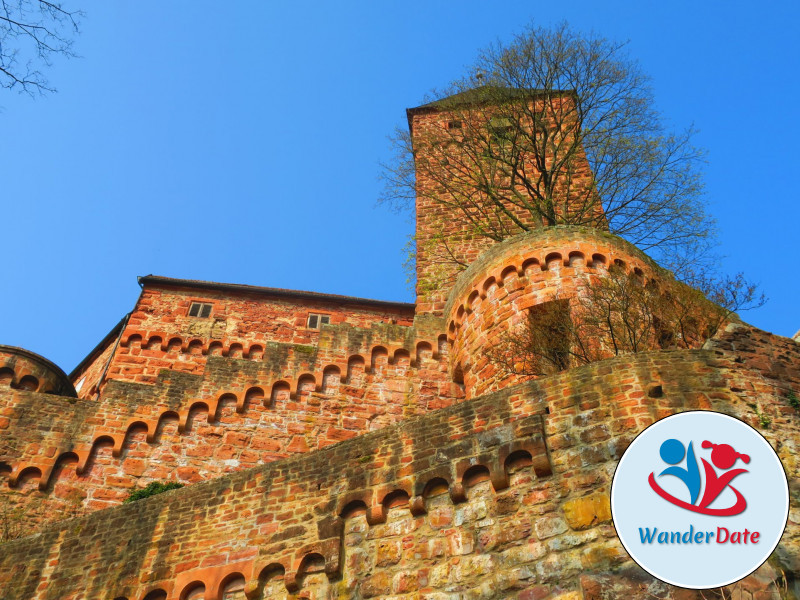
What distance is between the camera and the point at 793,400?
7.96m

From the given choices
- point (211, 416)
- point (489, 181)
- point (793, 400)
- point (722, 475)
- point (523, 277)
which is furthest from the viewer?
point (489, 181)

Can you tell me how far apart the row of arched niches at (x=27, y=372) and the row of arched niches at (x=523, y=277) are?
22.2 ft

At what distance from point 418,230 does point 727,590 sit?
13.1 meters

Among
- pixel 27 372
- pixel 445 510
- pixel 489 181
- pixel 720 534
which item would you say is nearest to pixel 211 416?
pixel 27 372

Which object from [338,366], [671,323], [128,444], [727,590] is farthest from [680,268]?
[128,444]

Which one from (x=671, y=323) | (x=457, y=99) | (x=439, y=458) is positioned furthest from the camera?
(x=457, y=99)

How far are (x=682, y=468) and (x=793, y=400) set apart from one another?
1837 millimetres

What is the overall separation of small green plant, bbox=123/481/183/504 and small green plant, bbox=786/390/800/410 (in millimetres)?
8066

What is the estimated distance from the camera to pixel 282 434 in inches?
528

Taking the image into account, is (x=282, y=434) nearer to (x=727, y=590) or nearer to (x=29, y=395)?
(x=29, y=395)

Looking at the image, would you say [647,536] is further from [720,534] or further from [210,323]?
[210,323]

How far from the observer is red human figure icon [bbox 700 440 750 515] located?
21.5 feet

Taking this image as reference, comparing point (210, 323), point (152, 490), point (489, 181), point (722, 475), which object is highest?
point (489, 181)

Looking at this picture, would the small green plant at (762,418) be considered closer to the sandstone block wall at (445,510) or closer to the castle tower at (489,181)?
the sandstone block wall at (445,510)
